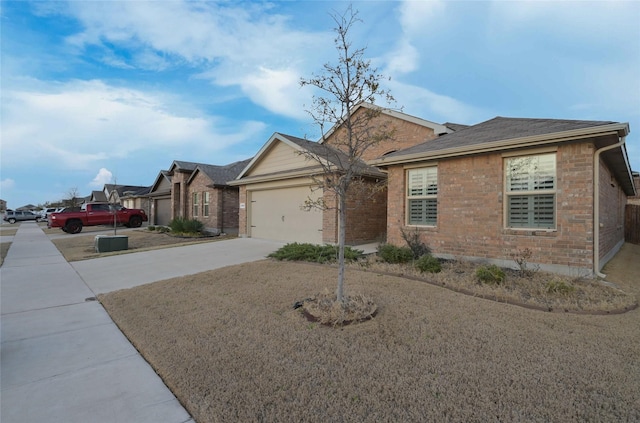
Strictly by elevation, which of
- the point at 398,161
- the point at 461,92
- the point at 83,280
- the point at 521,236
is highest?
the point at 461,92

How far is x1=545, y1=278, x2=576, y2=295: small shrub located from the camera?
523 cm

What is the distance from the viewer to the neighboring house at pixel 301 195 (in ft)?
37.0

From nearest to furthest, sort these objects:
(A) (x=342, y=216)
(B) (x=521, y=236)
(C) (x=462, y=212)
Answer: (A) (x=342, y=216)
(B) (x=521, y=236)
(C) (x=462, y=212)

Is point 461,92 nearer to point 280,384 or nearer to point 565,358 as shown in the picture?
point 565,358

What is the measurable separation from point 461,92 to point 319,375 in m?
14.3

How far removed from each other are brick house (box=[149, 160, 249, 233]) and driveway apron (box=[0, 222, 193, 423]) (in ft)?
39.1

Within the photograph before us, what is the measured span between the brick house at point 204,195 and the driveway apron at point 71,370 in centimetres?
1193

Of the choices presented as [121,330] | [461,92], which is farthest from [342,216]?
[461,92]

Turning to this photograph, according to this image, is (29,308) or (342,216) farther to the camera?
(29,308)

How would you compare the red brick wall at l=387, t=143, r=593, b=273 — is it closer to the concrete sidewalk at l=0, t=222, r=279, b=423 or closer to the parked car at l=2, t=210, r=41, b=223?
the concrete sidewalk at l=0, t=222, r=279, b=423

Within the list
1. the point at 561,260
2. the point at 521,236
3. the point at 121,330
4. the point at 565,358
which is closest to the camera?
the point at 565,358

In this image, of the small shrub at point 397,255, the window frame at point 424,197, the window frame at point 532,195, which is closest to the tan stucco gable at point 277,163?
the window frame at point 424,197

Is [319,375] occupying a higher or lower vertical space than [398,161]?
lower

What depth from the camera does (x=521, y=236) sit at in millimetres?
7105
